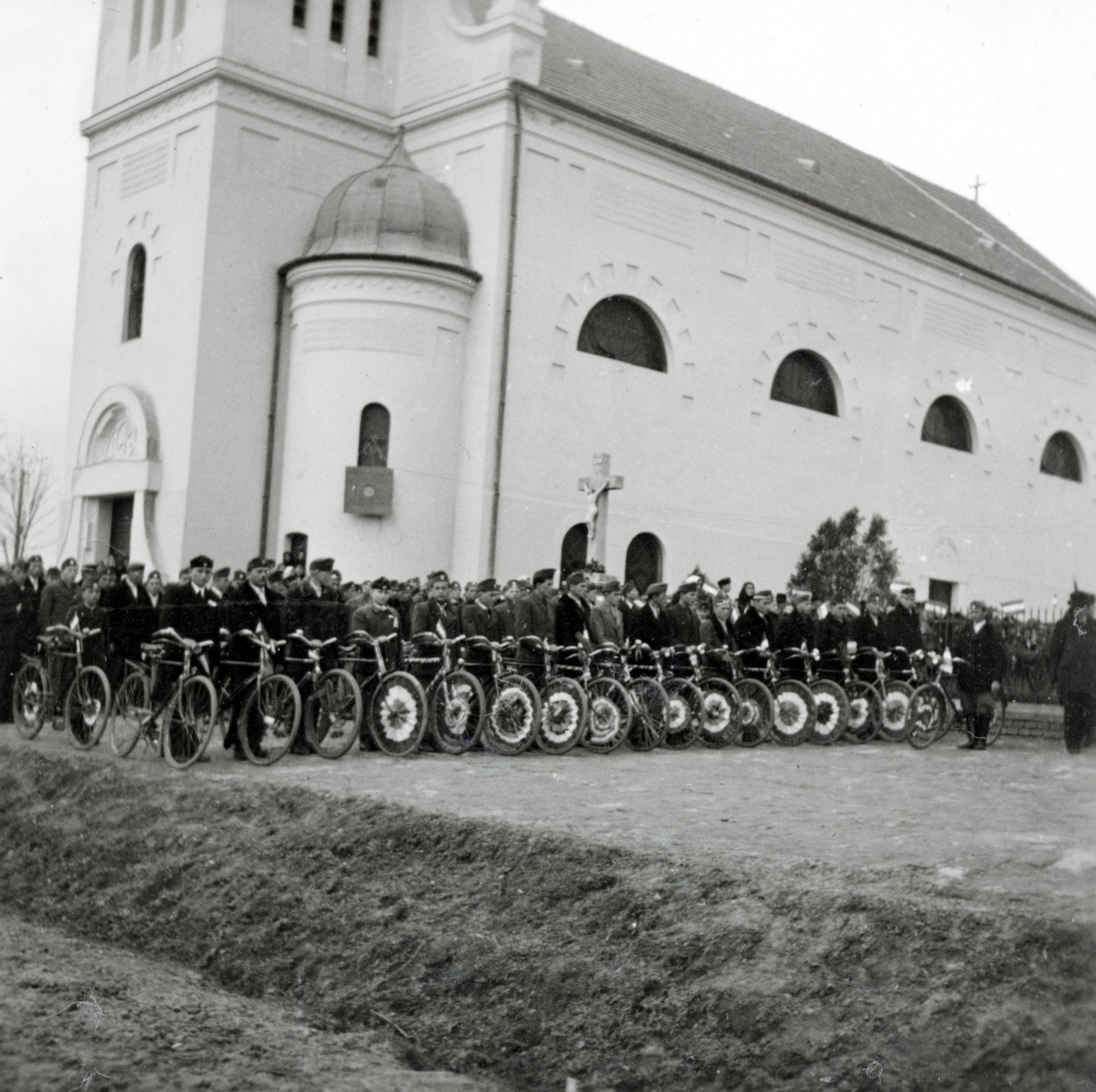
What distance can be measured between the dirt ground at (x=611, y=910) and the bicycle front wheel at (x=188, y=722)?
283 mm

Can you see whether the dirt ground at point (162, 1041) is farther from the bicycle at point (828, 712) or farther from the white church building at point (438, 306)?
the white church building at point (438, 306)

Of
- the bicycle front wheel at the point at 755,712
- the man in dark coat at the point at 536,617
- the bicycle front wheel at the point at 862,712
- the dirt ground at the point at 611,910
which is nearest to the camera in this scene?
the dirt ground at the point at 611,910

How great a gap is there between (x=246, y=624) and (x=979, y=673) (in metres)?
8.62

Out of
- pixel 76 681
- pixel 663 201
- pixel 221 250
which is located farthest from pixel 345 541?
pixel 76 681

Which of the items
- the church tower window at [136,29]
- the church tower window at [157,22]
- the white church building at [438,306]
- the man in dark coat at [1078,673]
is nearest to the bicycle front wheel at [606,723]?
the man in dark coat at [1078,673]

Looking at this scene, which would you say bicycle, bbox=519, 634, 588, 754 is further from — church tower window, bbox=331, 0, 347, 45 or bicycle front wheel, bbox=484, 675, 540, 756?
church tower window, bbox=331, 0, 347, 45

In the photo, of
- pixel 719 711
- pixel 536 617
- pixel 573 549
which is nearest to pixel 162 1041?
pixel 536 617

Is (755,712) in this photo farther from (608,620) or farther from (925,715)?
(925,715)

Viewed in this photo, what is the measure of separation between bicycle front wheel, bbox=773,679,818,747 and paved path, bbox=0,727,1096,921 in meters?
0.53

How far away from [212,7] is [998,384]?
2060 centimetres

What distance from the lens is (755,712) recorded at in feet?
51.4

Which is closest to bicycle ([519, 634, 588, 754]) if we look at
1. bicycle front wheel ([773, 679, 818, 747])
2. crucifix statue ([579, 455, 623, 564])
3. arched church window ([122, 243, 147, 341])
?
bicycle front wheel ([773, 679, 818, 747])

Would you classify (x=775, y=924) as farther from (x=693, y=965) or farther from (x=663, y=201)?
(x=663, y=201)

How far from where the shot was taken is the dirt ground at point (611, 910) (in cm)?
567
